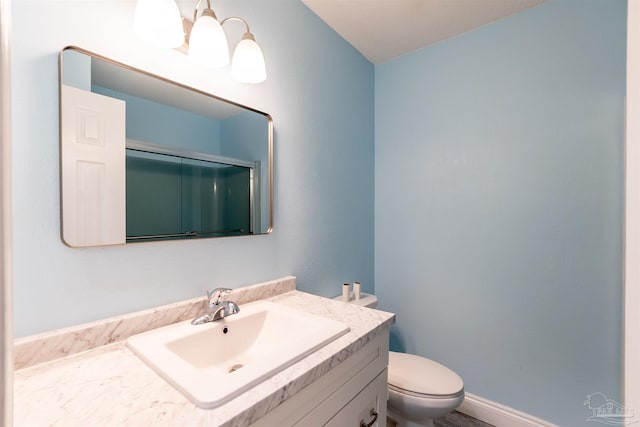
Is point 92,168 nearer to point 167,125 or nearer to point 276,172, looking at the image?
point 167,125

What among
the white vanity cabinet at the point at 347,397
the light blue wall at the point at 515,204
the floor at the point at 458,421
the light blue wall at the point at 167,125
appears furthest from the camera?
the floor at the point at 458,421

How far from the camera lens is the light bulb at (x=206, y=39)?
37.9 inches

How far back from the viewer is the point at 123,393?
0.61 meters

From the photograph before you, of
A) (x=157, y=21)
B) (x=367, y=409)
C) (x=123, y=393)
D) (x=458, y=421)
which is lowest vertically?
(x=458, y=421)

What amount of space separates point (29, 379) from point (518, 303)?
→ 2.01 metres

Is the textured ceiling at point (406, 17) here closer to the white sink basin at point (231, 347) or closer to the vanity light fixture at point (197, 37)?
the vanity light fixture at point (197, 37)

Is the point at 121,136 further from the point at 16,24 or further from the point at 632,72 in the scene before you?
the point at 632,72

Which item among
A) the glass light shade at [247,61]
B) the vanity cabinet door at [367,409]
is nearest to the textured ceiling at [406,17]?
the glass light shade at [247,61]

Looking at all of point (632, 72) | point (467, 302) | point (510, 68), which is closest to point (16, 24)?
point (632, 72)

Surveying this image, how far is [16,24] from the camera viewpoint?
28.0 inches

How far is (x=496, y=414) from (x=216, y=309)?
1.71 meters

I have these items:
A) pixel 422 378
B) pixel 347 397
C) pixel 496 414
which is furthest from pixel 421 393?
pixel 496 414

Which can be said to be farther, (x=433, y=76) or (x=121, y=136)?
(x=433, y=76)

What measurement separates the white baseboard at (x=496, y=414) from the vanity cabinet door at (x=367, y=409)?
1.02 m
